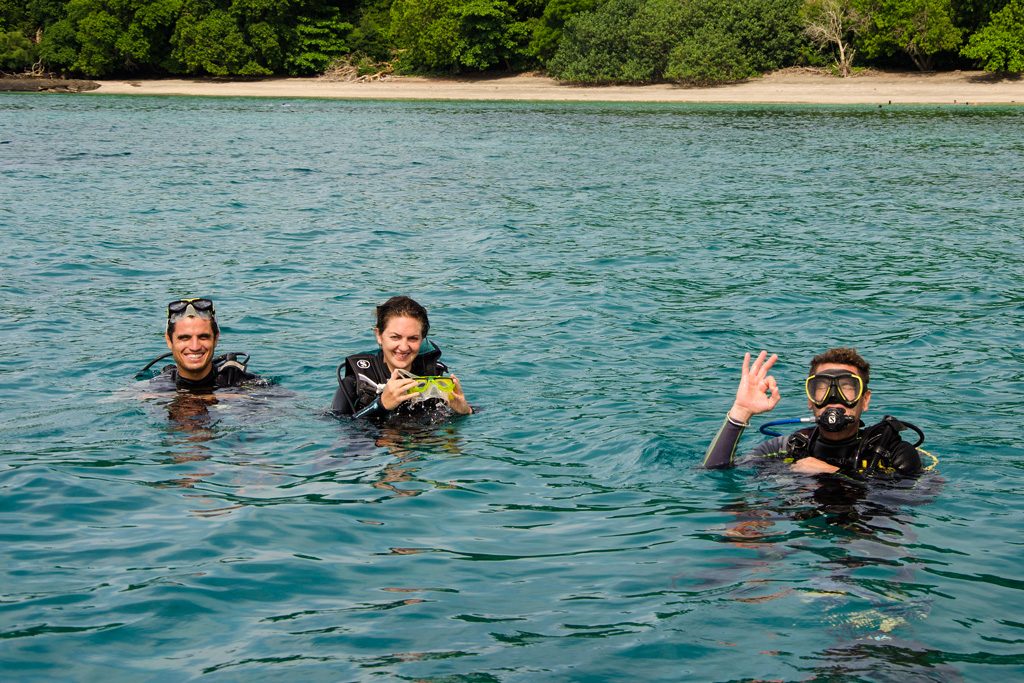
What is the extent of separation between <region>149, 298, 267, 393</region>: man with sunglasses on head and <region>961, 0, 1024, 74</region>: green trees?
58263mm

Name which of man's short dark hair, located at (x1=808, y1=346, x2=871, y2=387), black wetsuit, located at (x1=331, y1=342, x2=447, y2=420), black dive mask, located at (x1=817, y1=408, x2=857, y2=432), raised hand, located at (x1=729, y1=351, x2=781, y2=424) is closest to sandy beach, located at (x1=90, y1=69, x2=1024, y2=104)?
black wetsuit, located at (x1=331, y1=342, x2=447, y2=420)

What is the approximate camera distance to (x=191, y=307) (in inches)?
358

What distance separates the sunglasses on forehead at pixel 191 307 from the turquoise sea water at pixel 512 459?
78 cm

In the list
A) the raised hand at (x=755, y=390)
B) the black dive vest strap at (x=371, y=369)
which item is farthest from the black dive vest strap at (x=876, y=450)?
the black dive vest strap at (x=371, y=369)

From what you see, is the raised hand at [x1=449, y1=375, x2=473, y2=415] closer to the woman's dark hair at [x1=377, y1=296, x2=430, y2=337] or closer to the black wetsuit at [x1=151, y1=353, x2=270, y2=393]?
the woman's dark hair at [x1=377, y1=296, x2=430, y2=337]

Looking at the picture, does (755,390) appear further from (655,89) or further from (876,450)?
(655,89)

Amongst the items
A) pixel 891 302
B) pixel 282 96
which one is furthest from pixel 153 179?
pixel 282 96

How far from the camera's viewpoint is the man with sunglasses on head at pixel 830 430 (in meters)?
6.91

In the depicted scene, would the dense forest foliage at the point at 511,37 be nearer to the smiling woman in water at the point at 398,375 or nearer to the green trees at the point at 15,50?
the green trees at the point at 15,50

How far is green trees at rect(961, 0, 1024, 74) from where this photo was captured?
59.6 m

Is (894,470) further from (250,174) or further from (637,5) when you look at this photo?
(637,5)

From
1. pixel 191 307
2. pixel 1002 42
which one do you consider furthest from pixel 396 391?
pixel 1002 42

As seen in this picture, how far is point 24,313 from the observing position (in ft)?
44.0

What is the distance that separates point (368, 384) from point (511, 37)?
2840 inches
